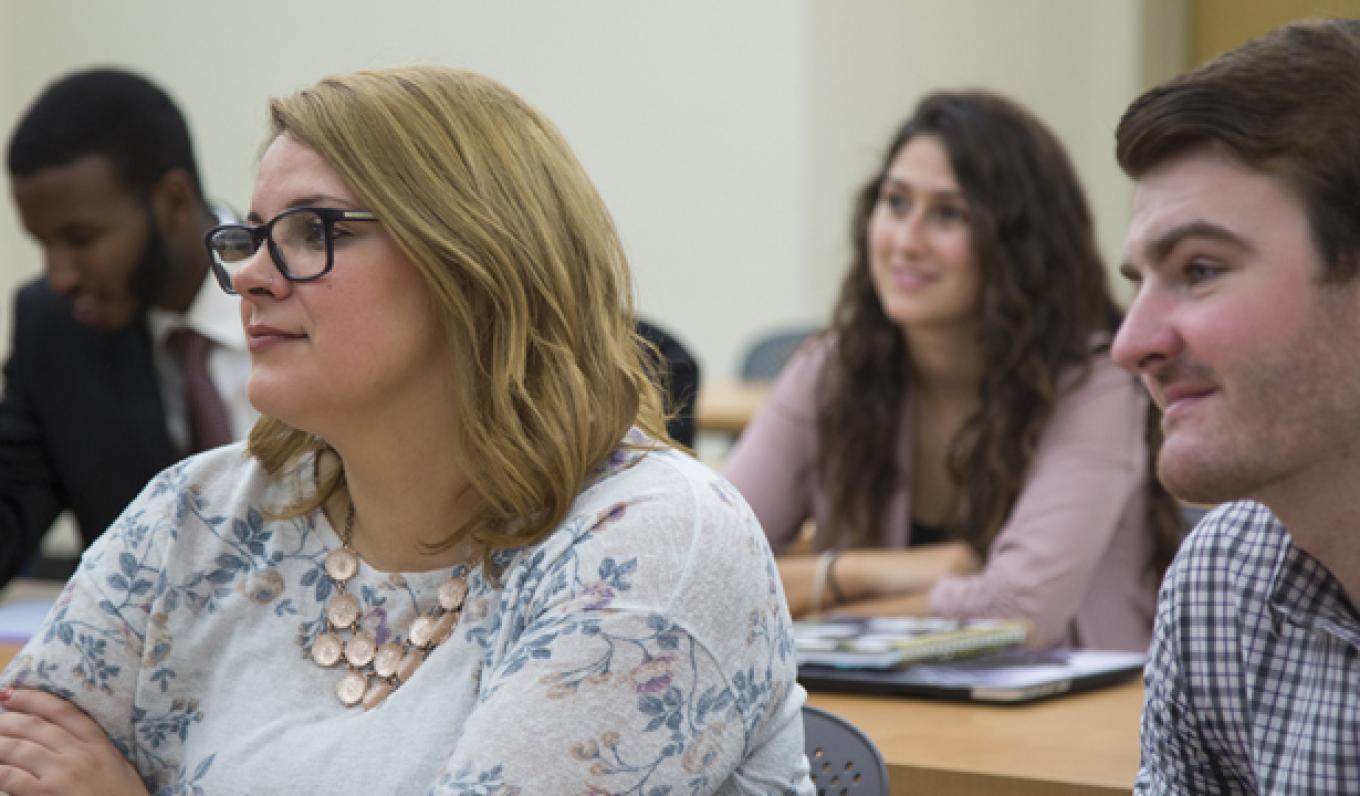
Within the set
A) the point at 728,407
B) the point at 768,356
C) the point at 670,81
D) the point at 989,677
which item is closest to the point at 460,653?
the point at 989,677

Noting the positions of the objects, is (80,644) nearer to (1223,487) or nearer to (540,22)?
(1223,487)

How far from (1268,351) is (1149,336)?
94 mm

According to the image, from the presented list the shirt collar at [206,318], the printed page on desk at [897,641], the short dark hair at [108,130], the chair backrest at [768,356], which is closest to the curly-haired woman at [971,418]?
the printed page on desk at [897,641]

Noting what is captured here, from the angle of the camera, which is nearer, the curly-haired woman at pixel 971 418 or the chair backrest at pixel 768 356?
the curly-haired woman at pixel 971 418

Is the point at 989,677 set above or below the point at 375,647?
below

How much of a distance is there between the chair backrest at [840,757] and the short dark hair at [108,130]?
180 centimetres

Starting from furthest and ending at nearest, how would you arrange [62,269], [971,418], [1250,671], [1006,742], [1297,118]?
1. [971,418]
2. [62,269]
3. [1006,742]
4. [1250,671]
5. [1297,118]

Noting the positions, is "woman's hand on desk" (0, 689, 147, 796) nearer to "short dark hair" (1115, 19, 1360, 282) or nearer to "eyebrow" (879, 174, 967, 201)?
"short dark hair" (1115, 19, 1360, 282)

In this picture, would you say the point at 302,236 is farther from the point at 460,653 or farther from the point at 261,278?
the point at 460,653

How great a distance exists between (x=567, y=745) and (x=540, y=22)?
17.2 feet

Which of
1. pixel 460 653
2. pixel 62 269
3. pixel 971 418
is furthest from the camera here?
pixel 971 418

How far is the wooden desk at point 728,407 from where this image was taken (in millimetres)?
4562

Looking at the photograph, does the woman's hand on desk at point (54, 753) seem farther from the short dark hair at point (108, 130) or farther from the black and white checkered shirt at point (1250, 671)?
the short dark hair at point (108, 130)

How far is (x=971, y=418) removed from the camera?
3.00 meters
